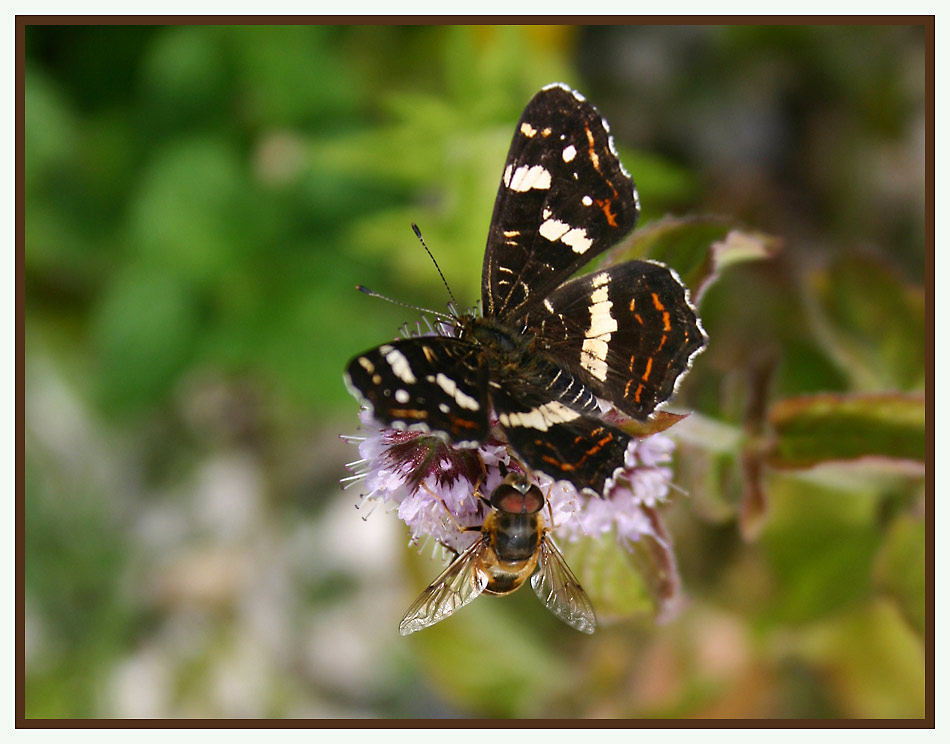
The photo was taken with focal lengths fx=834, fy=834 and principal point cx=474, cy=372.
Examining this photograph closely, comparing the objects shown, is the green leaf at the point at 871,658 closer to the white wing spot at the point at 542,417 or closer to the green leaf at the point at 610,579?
the green leaf at the point at 610,579

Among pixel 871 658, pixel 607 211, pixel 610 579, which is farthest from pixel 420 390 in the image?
pixel 871 658

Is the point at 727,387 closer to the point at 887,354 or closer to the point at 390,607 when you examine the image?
the point at 887,354

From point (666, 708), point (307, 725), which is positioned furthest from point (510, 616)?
point (307, 725)

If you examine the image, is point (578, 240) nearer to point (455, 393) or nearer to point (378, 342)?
point (455, 393)

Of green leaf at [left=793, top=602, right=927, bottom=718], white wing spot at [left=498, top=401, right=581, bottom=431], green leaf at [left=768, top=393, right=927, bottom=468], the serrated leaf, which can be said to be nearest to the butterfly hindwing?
white wing spot at [left=498, top=401, right=581, bottom=431]

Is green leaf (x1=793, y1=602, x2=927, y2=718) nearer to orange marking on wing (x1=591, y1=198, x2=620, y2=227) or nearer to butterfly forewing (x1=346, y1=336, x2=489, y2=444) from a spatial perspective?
orange marking on wing (x1=591, y1=198, x2=620, y2=227)

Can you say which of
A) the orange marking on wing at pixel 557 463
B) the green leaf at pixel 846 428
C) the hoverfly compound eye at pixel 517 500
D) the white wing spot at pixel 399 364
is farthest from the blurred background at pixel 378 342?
the white wing spot at pixel 399 364

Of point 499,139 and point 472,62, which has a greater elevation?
point 472,62
